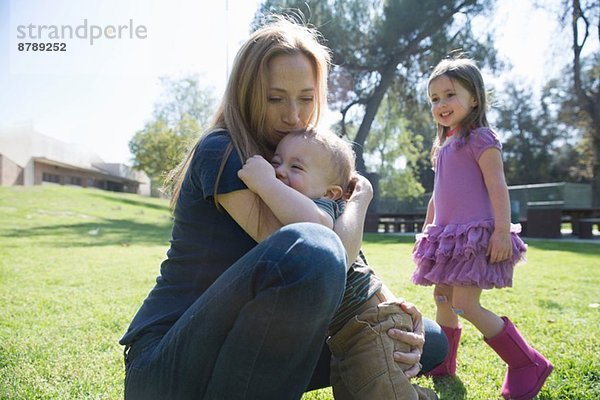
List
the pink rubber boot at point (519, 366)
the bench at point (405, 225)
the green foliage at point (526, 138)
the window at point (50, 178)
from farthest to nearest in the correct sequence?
the window at point (50, 178)
the green foliage at point (526, 138)
the bench at point (405, 225)
the pink rubber boot at point (519, 366)

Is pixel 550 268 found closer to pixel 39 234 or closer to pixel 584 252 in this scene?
pixel 584 252

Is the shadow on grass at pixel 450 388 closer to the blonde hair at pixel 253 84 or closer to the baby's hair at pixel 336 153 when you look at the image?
the baby's hair at pixel 336 153

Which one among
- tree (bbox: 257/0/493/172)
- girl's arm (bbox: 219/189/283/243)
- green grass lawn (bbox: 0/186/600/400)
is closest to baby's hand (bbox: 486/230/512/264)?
green grass lawn (bbox: 0/186/600/400)

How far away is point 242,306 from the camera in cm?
109

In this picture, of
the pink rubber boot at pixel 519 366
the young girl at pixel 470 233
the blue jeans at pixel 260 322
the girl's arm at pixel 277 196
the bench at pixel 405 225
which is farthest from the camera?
the bench at pixel 405 225

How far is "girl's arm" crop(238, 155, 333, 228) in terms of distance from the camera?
3.98 ft

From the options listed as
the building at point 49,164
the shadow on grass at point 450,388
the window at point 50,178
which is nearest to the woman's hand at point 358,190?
the shadow on grass at point 450,388

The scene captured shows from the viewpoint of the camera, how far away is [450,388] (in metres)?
2.10

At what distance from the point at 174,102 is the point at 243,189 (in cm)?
2961

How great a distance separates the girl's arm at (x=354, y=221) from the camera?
1328 mm

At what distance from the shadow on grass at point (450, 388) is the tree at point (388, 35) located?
40.8 feet

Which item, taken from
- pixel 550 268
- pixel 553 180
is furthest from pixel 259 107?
pixel 553 180

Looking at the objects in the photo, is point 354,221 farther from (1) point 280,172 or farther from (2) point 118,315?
(2) point 118,315

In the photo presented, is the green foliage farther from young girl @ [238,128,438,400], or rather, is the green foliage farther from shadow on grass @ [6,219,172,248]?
young girl @ [238,128,438,400]
